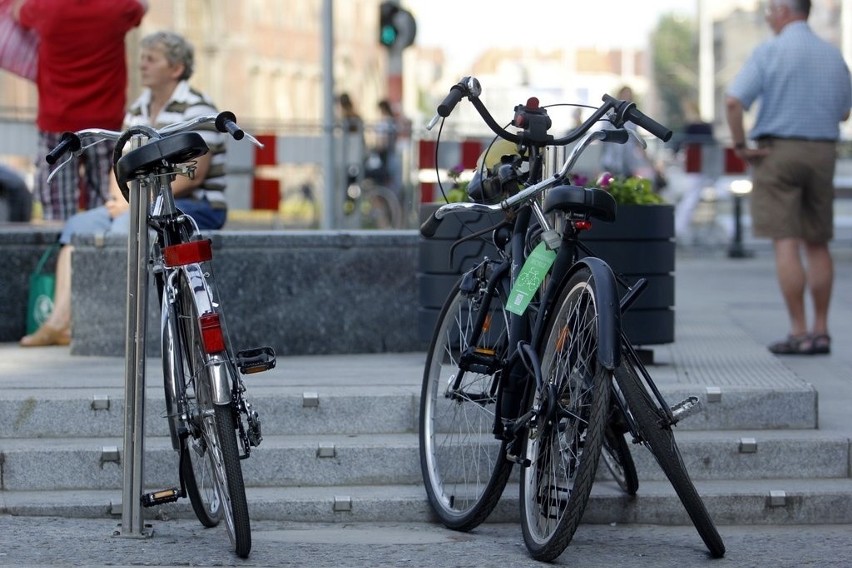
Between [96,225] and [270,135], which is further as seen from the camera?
[270,135]

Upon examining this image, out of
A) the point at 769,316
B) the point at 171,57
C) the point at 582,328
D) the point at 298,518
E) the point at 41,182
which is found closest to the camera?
the point at 582,328

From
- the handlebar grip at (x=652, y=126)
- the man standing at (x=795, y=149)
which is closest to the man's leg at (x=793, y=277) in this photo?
the man standing at (x=795, y=149)

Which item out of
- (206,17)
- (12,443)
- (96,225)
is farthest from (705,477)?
(206,17)

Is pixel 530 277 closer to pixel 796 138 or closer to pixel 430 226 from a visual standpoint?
pixel 430 226

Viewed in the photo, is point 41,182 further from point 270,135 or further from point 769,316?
point 270,135

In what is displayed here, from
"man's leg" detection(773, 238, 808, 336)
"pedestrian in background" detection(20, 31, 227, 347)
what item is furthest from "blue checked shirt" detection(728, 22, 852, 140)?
"pedestrian in background" detection(20, 31, 227, 347)

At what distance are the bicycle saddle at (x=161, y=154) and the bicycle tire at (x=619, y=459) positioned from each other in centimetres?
151

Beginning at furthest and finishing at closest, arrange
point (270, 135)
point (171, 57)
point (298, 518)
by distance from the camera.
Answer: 1. point (270, 135)
2. point (171, 57)
3. point (298, 518)

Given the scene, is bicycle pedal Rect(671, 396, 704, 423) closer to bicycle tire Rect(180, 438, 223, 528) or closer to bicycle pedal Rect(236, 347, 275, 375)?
bicycle pedal Rect(236, 347, 275, 375)

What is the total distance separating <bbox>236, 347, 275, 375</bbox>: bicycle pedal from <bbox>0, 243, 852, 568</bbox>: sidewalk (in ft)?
1.84

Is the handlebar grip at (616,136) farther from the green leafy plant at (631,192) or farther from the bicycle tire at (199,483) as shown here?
the green leafy plant at (631,192)

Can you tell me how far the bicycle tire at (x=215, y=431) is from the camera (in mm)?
4793

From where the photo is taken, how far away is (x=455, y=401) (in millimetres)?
5746

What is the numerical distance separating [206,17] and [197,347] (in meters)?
42.3
